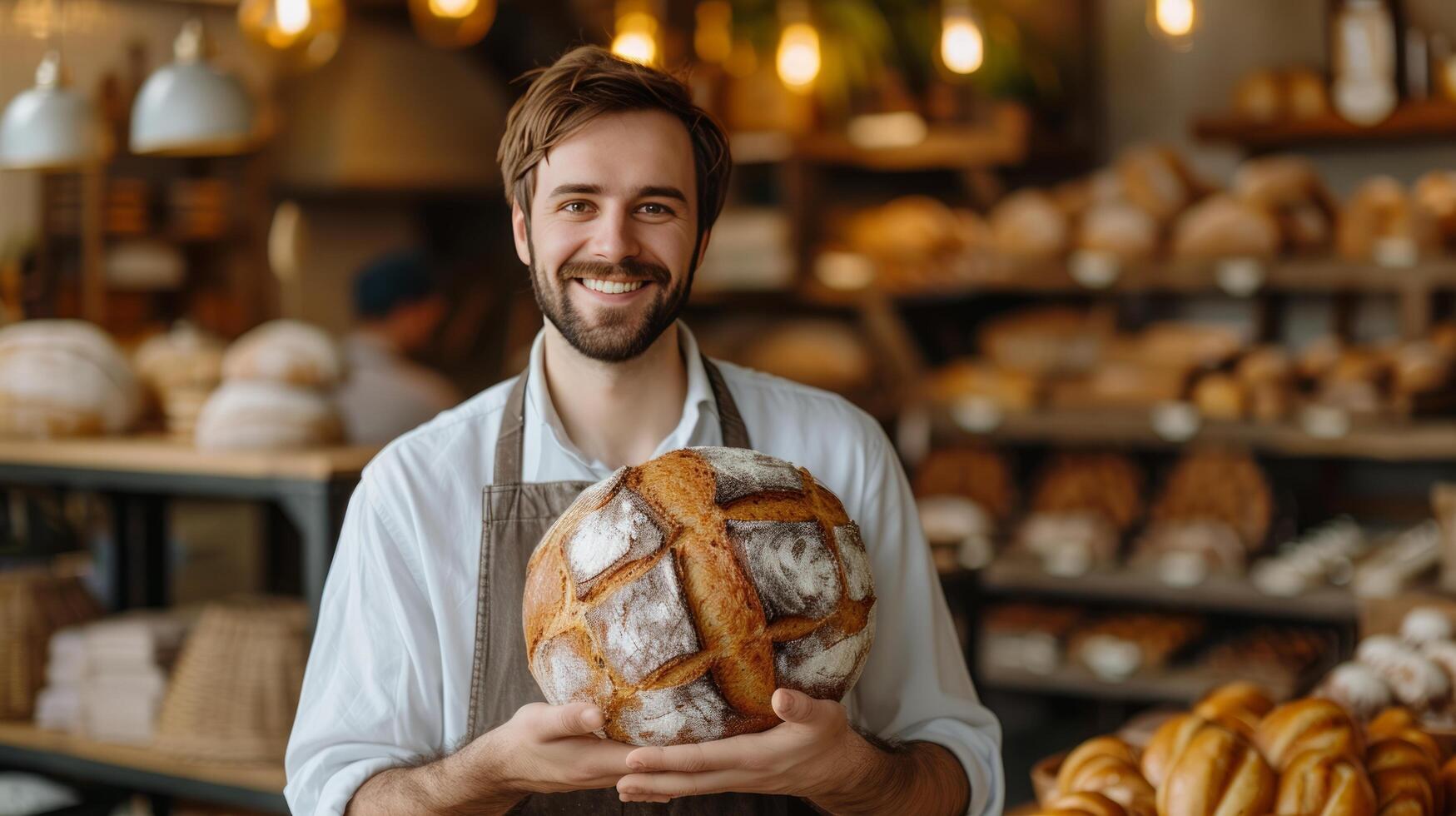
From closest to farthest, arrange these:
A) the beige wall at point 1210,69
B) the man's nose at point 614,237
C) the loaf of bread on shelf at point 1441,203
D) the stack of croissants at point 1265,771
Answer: the man's nose at point 614,237 < the stack of croissants at point 1265,771 < the loaf of bread on shelf at point 1441,203 < the beige wall at point 1210,69

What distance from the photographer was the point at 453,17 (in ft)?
14.3

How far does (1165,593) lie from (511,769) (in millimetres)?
3222

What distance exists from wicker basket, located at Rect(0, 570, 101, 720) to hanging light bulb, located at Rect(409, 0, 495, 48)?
210 cm

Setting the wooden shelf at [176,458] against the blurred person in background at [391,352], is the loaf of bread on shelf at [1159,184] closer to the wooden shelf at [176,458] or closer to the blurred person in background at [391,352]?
the blurred person in background at [391,352]

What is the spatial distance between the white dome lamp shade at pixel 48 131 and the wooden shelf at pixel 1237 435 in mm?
2605

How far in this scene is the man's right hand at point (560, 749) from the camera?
46.9 inches

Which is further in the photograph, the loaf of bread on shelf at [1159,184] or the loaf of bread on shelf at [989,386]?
the loaf of bread on shelf at [989,386]

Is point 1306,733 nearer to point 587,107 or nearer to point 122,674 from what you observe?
point 587,107

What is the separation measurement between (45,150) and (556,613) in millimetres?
2412

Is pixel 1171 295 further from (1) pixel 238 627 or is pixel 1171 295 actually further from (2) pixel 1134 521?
(1) pixel 238 627

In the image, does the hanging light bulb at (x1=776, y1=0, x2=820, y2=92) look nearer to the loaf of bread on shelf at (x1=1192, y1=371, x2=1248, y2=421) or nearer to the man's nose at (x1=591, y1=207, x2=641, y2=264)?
the loaf of bread on shelf at (x1=1192, y1=371, x2=1248, y2=421)

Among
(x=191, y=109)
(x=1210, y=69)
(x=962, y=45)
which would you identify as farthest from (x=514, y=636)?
(x=1210, y=69)

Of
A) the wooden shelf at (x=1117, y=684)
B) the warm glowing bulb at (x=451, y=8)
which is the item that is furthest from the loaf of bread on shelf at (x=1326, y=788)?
the warm glowing bulb at (x=451, y=8)

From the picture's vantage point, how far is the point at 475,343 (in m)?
6.22
